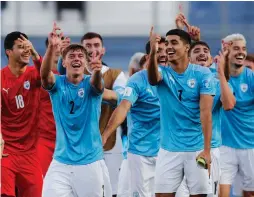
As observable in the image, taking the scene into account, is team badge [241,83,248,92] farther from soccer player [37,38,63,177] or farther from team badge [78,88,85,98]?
team badge [78,88,85,98]

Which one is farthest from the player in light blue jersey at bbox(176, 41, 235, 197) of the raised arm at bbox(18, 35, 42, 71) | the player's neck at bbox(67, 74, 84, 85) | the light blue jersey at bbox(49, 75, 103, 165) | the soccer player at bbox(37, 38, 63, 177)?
the raised arm at bbox(18, 35, 42, 71)

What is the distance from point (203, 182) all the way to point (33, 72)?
6.80 ft

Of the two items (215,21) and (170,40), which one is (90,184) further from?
(215,21)

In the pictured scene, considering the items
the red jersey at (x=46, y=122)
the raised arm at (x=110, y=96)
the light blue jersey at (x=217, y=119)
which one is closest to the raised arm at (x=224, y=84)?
the light blue jersey at (x=217, y=119)

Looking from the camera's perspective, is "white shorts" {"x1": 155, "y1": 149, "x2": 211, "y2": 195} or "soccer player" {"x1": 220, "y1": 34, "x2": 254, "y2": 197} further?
"soccer player" {"x1": 220, "y1": 34, "x2": 254, "y2": 197}

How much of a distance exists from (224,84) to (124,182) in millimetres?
1630

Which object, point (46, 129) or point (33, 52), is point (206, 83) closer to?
point (33, 52)

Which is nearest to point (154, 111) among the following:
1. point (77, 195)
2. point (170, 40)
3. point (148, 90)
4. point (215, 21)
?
point (148, 90)

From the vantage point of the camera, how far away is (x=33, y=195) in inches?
348

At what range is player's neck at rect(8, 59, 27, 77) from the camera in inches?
352

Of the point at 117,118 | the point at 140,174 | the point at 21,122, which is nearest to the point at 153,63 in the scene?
the point at 117,118

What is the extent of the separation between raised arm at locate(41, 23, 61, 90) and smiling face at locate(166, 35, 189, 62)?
1164 mm

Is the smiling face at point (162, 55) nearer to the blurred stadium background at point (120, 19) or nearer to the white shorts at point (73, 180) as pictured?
the white shorts at point (73, 180)

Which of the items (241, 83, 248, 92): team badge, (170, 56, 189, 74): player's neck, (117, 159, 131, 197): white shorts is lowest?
(117, 159, 131, 197): white shorts
